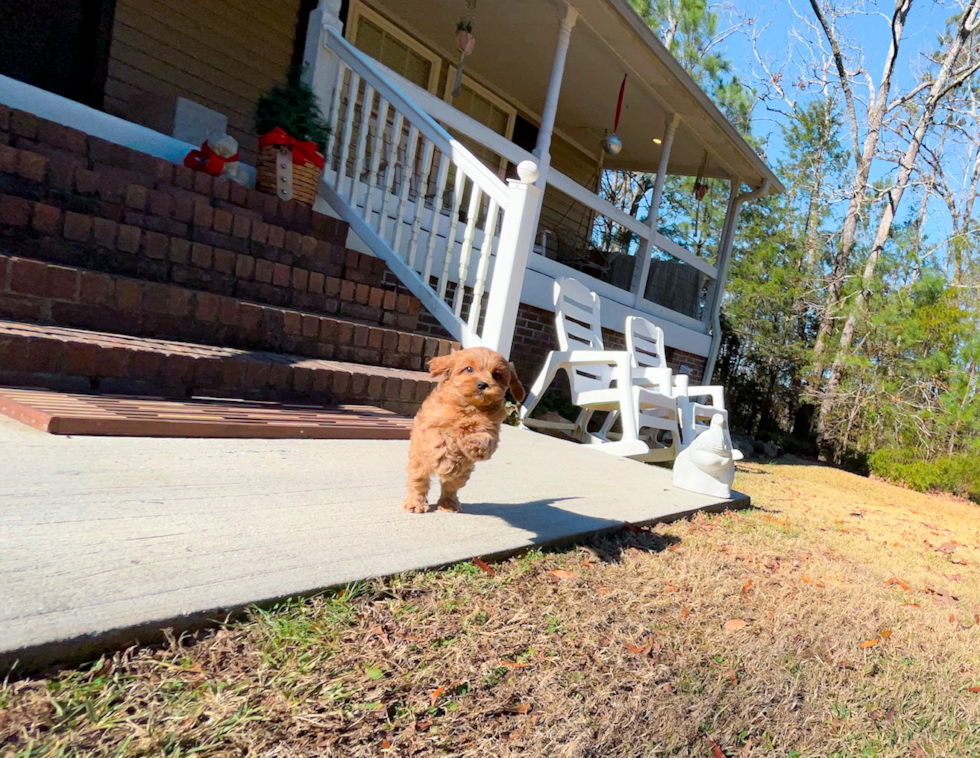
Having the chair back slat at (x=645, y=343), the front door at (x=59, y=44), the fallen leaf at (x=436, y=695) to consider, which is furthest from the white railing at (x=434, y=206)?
the fallen leaf at (x=436, y=695)

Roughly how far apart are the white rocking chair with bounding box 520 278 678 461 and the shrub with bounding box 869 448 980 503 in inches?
179

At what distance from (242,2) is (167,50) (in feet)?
3.13

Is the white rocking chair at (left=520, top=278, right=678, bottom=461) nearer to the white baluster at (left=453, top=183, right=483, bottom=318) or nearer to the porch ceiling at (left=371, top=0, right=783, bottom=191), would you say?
the white baluster at (left=453, top=183, right=483, bottom=318)


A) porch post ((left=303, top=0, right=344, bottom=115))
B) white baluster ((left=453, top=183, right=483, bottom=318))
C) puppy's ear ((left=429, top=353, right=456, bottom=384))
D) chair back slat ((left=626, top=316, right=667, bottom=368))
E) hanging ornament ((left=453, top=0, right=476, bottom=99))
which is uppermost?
hanging ornament ((left=453, top=0, right=476, bottom=99))

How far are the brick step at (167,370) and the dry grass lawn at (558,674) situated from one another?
1.78 meters

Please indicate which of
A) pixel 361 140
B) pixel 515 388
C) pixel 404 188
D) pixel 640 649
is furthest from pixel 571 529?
pixel 361 140

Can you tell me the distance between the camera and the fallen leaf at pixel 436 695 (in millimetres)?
1444

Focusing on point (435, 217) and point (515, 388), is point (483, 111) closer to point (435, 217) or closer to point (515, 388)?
point (435, 217)

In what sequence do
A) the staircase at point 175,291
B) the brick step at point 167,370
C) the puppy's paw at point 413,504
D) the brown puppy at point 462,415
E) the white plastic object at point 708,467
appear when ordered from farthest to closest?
the white plastic object at point 708,467, the staircase at point 175,291, the brick step at point 167,370, the puppy's paw at point 413,504, the brown puppy at point 462,415

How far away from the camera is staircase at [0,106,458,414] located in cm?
306

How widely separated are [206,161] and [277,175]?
1.49 feet

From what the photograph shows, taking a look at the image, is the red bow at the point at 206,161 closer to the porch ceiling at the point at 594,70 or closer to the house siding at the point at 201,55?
the house siding at the point at 201,55

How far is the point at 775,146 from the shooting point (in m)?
18.4

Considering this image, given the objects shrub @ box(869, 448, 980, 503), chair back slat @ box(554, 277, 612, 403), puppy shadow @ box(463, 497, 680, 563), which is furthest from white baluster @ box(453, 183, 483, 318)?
shrub @ box(869, 448, 980, 503)
